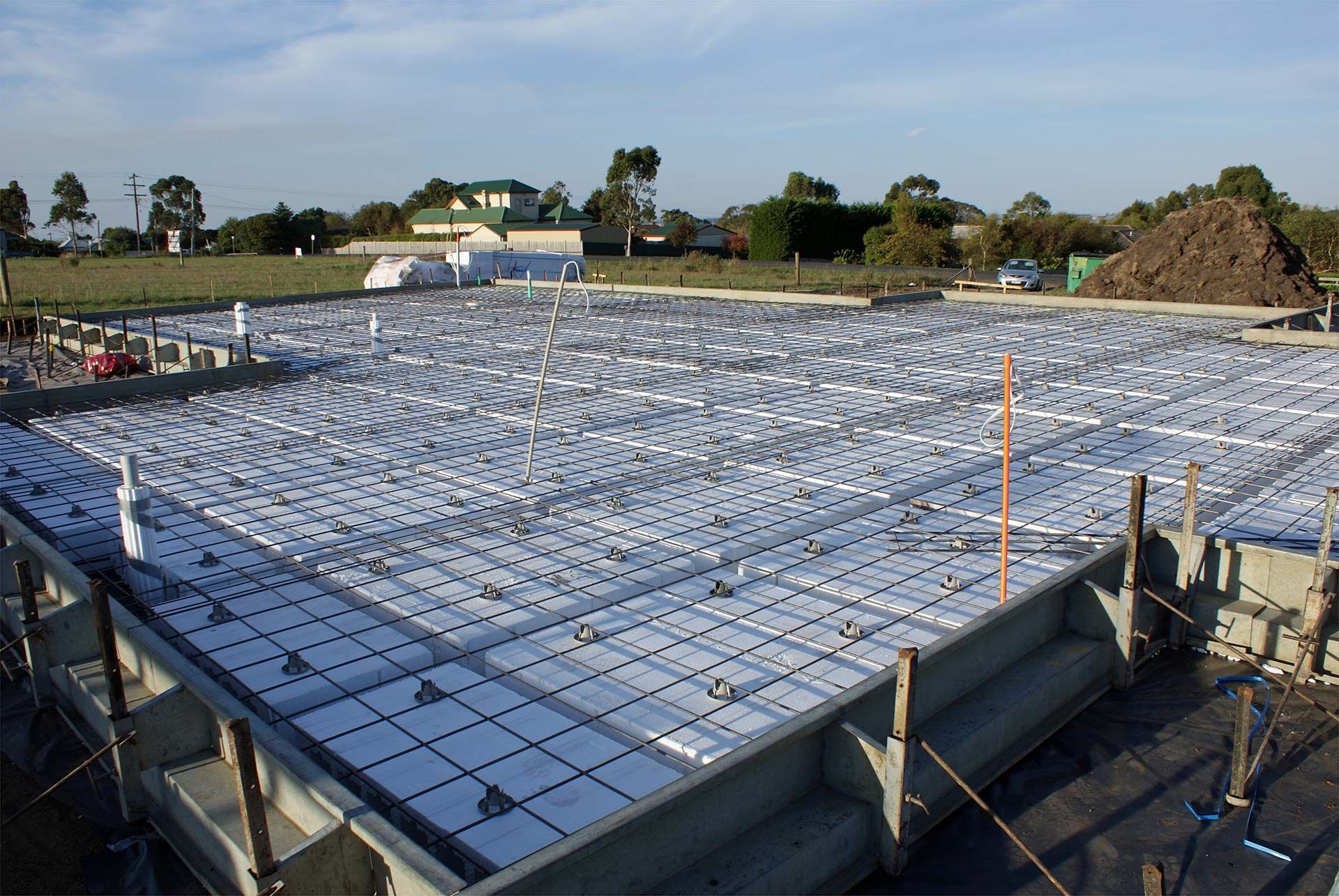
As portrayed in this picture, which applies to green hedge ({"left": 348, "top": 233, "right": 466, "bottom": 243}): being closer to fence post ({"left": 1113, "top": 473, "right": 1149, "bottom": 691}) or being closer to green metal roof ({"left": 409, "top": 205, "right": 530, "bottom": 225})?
green metal roof ({"left": 409, "top": 205, "right": 530, "bottom": 225})

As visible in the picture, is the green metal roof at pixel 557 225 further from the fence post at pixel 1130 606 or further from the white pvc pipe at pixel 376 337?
the fence post at pixel 1130 606

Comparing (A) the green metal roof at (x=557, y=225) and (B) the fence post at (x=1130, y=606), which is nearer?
(B) the fence post at (x=1130, y=606)

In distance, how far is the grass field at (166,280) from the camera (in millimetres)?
29000

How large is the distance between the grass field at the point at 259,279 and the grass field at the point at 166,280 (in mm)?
51

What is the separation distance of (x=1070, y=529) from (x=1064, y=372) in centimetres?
676

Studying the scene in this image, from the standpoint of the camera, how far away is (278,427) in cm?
973

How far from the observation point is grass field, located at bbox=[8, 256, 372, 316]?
95.1ft

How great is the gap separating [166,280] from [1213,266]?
132 ft

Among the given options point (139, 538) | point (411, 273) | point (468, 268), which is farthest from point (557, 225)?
point (139, 538)

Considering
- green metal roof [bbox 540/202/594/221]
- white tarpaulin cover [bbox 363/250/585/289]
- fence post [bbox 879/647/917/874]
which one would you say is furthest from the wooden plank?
green metal roof [bbox 540/202/594/221]

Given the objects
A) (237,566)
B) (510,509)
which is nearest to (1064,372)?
(510,509)

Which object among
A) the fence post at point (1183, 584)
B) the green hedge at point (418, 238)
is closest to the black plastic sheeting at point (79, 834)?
the fence post at point (1183, 584)

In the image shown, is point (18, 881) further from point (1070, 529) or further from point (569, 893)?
point (1070, 529)

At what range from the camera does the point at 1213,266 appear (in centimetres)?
2317
